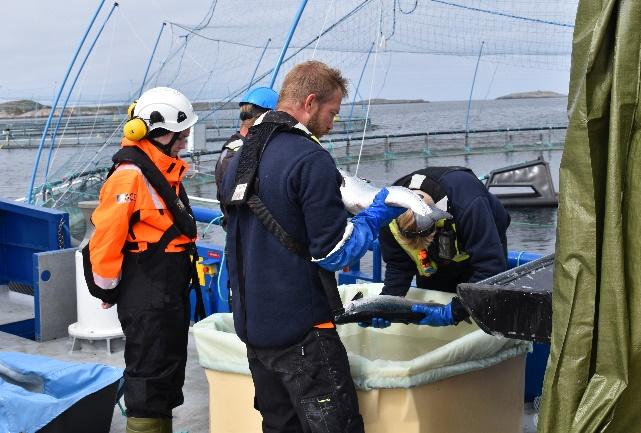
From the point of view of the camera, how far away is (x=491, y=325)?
2.07 meters

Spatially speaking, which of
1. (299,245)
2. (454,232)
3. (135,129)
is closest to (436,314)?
(454,232)

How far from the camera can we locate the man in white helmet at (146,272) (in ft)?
11.6

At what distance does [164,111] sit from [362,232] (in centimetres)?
158

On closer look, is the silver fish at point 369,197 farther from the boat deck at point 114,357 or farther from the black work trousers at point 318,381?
the boat deck at point 114,357

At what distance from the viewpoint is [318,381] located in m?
2.61

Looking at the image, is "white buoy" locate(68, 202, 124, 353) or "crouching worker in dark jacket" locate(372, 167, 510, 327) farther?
"white buoy" locate(68, 202, 124, 353)

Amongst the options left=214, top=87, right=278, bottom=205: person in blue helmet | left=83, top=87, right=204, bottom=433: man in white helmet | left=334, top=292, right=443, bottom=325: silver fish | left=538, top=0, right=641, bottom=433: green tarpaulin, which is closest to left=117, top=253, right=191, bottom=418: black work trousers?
left=83, top=87, right=204, bottom=433: man in white helmet

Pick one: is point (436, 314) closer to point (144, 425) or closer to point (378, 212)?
point (378, 212)

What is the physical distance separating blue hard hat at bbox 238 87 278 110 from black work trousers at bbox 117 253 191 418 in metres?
1.66

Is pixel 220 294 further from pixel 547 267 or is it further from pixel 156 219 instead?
pixel 547 267

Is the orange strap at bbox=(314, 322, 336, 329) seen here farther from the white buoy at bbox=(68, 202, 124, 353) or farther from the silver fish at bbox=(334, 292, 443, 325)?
the white buoy at bbox=(68, 202, 124, 353)

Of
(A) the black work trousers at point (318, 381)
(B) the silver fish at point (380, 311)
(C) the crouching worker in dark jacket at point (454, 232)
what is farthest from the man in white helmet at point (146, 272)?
(A) the black work trousers at point (318, 381)

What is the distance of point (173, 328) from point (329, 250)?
1.42 meters

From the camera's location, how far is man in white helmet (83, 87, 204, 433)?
3.54 meters
